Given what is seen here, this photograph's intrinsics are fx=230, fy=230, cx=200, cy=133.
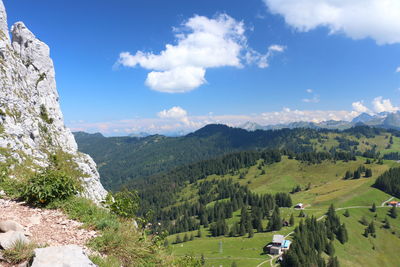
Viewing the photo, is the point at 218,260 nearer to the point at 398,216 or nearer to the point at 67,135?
the point at 67,135

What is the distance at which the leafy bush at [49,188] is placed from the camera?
1163cm

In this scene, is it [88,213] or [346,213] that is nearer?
[88,213]

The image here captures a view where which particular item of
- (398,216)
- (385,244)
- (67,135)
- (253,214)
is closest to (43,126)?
(67,135)

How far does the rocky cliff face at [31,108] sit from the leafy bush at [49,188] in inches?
1832

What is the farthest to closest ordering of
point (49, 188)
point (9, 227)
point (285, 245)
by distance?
point (285, 245), point (49, 188), point (9, 227)

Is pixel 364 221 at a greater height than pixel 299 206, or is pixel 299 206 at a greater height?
pixel 364 221

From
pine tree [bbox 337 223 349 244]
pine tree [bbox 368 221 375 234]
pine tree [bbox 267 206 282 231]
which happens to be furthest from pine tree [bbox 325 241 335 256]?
pine tree [bbox 368 221 375 234]

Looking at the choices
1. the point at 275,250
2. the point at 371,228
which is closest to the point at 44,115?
the point at 275,250

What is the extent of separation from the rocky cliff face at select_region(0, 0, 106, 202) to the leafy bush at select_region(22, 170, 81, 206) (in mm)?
46533

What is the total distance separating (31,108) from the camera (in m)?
95.9

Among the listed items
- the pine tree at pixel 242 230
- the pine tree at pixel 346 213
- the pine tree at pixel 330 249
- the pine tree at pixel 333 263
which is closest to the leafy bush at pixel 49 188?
the pine tree at pixel 333 263

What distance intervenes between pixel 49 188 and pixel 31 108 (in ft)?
347

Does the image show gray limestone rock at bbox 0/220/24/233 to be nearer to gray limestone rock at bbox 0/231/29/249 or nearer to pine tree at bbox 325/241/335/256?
gray limestone rock at bbox 0/231/29/249

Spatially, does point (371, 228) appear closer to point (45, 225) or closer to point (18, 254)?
point (45, 225)
